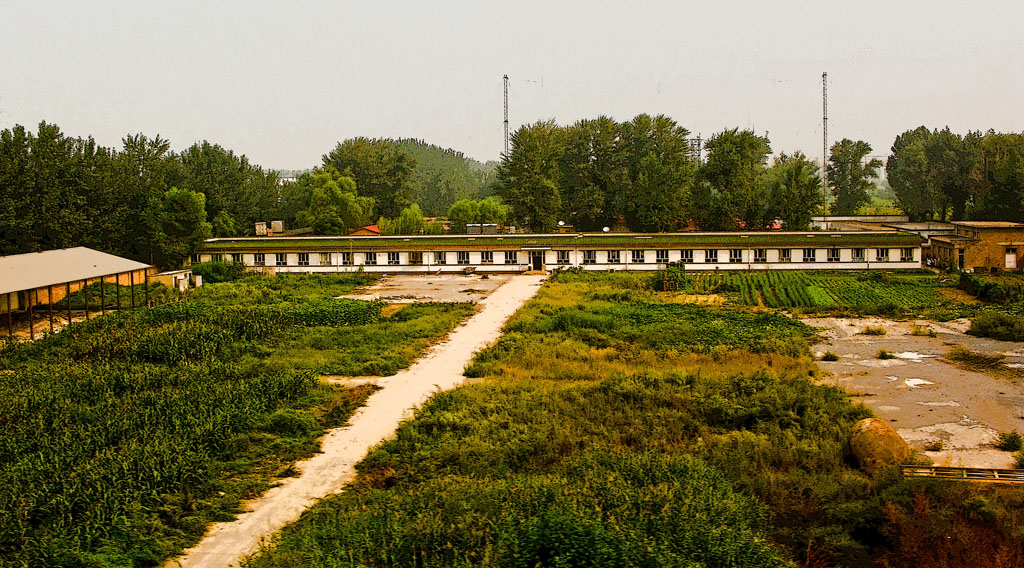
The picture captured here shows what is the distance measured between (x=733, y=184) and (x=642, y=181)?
18.4 feet

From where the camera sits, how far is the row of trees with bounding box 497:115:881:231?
2112 inches

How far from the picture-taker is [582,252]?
43.9 meters

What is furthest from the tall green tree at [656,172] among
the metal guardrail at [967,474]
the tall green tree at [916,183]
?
the metal guardrail at [967,474]

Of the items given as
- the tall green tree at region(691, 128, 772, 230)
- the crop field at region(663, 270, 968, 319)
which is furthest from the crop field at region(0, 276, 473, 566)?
the tall green tree at region(691, 128, 772, 230)

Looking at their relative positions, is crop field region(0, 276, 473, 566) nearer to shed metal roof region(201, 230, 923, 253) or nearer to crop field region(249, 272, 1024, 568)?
crop field region(249, 272, 1024, 568)

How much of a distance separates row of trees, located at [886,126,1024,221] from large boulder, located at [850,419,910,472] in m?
44.0

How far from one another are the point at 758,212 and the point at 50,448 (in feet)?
155

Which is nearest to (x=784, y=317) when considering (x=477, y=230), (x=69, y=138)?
(x=477, y=230)

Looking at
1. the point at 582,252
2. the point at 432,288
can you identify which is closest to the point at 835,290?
the point at 582,252

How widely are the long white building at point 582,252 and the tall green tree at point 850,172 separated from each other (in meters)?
31.1

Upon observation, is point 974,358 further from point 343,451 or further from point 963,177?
point 963,177

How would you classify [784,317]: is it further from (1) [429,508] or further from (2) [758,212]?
(2) [758,212]

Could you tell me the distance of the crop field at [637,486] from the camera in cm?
1013

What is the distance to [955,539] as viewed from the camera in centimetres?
1067
